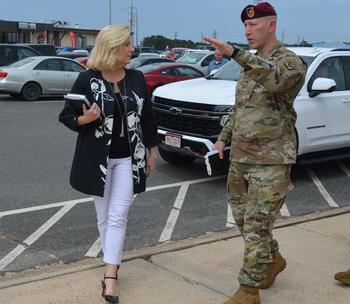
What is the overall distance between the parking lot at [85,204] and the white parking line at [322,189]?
0.01 meters

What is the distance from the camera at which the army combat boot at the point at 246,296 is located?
375 cm

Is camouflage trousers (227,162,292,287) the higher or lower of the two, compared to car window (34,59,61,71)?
higher

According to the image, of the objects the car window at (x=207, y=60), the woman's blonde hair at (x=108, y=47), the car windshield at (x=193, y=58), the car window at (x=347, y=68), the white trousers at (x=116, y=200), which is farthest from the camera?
the car windshield at (x=193, y=58)

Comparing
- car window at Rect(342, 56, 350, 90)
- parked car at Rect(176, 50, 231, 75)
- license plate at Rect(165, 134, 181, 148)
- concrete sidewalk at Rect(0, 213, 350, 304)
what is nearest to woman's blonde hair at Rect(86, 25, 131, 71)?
concrete sidewalk at Rect(0, 213, 350, 304)

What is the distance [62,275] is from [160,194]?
2.79 metres

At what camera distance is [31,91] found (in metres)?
17.9

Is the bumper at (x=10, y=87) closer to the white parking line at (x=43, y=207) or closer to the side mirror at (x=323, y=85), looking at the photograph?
the white parking line at (x=43, y=207)

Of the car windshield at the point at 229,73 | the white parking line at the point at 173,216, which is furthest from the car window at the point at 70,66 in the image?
the white parking line at the point at 173,216

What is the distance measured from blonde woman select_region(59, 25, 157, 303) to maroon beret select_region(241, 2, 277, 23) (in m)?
0.81

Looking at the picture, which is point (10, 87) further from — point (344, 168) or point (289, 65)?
point (289, 65)

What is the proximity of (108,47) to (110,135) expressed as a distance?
0.58m

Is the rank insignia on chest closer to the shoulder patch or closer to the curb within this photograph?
the shoulder patch

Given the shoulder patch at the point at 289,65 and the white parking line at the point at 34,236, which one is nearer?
the shoulder patch at the point at 289,65

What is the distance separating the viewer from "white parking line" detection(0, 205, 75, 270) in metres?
4.79
